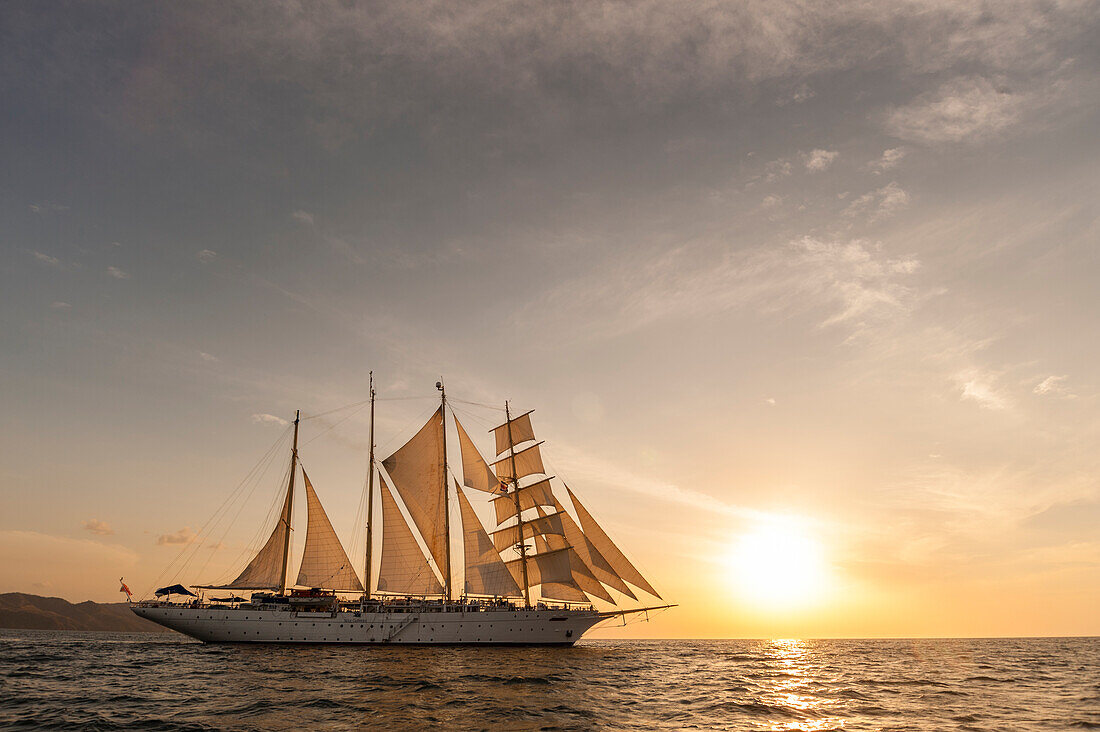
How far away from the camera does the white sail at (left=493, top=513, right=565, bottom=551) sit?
76.6 m

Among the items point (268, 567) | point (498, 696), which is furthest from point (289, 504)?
point (498, 696)

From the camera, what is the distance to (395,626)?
227ft

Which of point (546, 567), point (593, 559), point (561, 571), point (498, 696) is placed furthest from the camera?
point (546, 567)

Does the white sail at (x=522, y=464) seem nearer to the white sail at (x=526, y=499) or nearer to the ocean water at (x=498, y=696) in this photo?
the white sail at (x=526, y=499)

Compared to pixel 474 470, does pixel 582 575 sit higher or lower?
lower

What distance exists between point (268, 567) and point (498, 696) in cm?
5082

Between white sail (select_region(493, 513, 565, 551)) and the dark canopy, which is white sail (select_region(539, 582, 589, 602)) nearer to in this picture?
white sail (select_region(493, 513, 565, 551))

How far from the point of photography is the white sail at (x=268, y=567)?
72.9m

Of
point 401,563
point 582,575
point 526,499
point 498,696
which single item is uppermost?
point 526,499

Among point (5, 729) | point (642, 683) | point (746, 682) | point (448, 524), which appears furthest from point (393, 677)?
point (448, 524)

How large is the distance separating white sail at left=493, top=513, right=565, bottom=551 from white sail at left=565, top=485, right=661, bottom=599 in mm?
5353

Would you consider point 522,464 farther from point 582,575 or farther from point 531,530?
point 582,575

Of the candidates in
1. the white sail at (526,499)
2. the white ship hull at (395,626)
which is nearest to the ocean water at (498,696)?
the white ship hull at (395,626)

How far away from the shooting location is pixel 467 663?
52.1 metres
